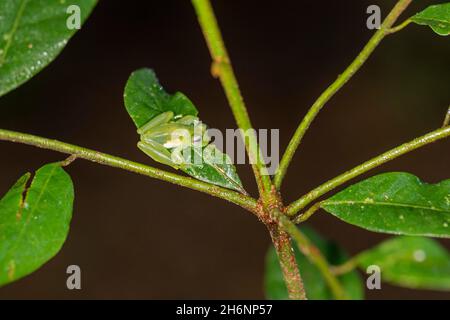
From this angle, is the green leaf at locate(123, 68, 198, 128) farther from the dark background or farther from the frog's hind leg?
the dark background

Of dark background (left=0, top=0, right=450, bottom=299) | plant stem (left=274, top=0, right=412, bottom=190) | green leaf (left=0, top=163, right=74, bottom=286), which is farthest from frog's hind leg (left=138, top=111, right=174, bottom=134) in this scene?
dark background (left=0, top=0, right=450, bottom=299)

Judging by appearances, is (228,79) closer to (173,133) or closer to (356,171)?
(356,171)

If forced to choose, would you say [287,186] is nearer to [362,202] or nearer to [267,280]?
[267,280]

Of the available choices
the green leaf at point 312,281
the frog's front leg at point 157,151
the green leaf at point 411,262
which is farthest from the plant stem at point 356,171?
the green leaf at point 312,281

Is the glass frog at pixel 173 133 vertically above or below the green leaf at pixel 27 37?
below

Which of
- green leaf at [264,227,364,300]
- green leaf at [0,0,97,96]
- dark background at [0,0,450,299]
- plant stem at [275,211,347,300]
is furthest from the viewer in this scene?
dark background at [0,0,450,299]

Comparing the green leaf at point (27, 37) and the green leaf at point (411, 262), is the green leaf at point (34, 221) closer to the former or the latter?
the green leaf at point (27, 37)

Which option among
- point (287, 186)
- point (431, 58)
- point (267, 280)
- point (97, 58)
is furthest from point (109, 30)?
point (267, 280)
